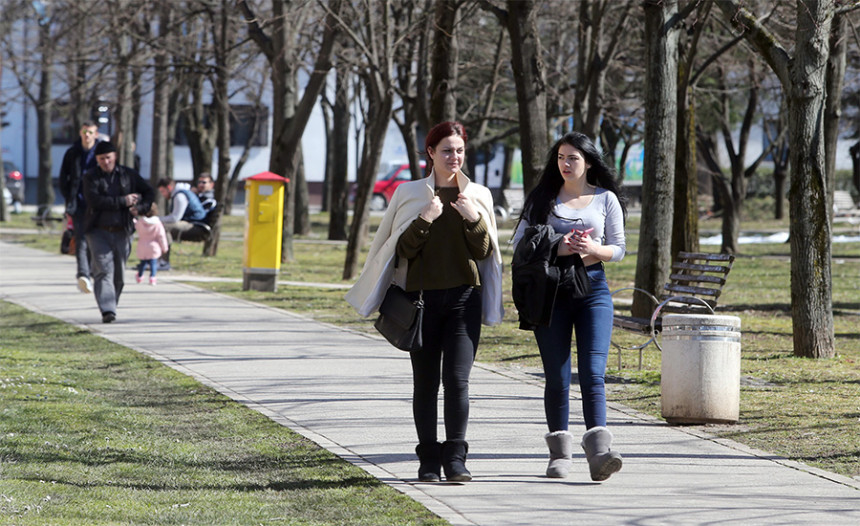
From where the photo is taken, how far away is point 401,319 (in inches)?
243

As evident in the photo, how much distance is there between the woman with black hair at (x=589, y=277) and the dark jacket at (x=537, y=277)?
0.18 ft

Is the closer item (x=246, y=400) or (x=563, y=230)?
(x=563, y=230)

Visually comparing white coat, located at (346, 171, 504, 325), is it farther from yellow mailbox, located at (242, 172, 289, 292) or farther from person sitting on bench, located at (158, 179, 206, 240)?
person sitting on bench, located at (158, 179, 206, 240)

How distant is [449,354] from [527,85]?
30.4ft

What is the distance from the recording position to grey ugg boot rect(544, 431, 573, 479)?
6.33 metres

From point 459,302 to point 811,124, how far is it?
19.3 feet

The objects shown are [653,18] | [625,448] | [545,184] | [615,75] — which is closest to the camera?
[545,184]

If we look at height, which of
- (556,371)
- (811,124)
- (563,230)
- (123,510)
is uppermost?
(811,124)

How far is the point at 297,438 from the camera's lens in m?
7.33

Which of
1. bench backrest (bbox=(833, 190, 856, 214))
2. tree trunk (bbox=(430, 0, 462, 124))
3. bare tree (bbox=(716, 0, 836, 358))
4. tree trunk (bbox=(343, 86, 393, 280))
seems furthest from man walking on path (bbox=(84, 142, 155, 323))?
bench backrest (bbox=(833, 190, 856, 214))

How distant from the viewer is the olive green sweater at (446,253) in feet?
20.4

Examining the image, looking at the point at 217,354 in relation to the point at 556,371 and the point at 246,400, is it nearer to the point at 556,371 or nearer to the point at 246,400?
the point at 246,400

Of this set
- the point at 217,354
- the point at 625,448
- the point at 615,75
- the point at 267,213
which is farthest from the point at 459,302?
the point at 615,75

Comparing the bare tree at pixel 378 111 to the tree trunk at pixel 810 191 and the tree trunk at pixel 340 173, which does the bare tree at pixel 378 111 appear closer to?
the tree trunk at pixel 810 191
